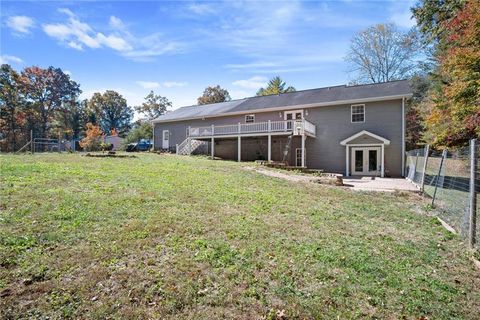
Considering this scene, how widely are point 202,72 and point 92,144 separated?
1758cm

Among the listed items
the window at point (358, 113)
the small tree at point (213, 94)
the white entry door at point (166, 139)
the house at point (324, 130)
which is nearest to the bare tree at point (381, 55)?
the house at point (324, 130)

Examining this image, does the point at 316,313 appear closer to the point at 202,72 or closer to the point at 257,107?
the point at 202,72

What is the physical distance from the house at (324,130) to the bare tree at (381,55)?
15.3 m

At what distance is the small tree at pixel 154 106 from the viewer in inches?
2063

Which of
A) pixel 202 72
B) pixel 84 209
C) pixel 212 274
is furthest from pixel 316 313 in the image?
pixel 202 72

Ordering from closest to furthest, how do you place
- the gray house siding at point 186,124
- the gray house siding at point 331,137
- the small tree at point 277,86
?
the gray house siding at point 331,137 → the gray house siding at point 186,124 → the small tree at point 277,86

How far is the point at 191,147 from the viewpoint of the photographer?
78.4ft

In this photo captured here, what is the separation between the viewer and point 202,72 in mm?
16469

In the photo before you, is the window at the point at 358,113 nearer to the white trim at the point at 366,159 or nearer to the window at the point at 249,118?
the white trim at the point at 366,159

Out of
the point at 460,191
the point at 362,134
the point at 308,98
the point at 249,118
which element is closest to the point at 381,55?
the point at 308,98

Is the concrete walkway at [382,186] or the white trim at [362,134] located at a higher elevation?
the white trim at [362,134]

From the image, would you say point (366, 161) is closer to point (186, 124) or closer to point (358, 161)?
point (358, 161)

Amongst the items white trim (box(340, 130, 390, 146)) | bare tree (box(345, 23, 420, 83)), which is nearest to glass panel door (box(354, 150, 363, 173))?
white trim (box(340, 130, 390, 146))

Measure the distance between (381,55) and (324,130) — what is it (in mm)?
19614
